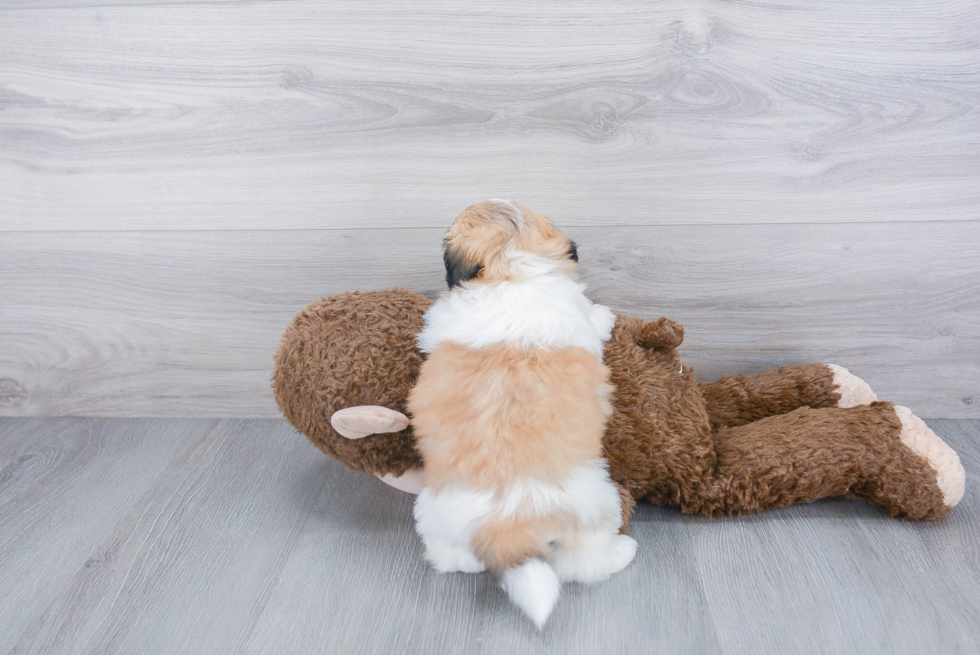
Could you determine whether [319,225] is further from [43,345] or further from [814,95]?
[814,95]

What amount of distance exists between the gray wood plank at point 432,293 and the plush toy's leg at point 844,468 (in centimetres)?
24

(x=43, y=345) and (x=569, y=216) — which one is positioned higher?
(x=569, y=216)

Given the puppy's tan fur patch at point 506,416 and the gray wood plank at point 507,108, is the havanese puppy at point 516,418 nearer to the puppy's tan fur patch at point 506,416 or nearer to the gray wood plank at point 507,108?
the puppy's tan fur patch at point 506,416

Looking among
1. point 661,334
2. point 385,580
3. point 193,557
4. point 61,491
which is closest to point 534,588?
point 385,580

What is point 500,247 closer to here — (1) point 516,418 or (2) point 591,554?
(1) point 516,418

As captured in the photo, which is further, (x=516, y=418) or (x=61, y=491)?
(x=61, y=491)

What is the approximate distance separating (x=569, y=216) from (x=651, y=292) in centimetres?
20

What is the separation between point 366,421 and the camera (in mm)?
878

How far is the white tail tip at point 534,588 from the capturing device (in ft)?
2.41

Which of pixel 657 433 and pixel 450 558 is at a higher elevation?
pixel 657 433

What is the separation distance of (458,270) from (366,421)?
0.23 meters

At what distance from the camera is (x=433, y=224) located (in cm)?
114

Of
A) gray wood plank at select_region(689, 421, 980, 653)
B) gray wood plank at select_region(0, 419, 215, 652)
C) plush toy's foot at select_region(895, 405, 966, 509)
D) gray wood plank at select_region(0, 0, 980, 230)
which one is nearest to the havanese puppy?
gray wood plank at select_region(689, 421, 980, 653)

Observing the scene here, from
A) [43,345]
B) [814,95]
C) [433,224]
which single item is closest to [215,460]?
[43,345]
